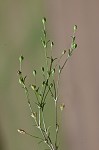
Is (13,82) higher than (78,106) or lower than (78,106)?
higher

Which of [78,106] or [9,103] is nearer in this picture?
[78,106]

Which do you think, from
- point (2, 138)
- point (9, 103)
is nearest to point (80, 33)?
point (9, 103)

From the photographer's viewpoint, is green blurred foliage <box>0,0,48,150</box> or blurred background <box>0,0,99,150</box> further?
green blurred foliage <box>0,0,48,150</box>

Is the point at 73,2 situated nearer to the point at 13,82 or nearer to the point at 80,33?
the point at 80,33

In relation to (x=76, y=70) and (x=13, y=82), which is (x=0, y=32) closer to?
(x=13, y=82)

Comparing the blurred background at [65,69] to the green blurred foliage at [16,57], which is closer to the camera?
the blurred background at [65,69]

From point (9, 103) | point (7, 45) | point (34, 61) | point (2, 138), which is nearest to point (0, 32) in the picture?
point (7, 45)

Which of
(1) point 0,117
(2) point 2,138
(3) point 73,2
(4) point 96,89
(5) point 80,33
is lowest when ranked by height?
(2) point 2,138
